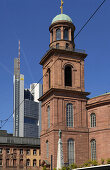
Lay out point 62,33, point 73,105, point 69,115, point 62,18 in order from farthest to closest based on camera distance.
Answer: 1. point 62,18
2. point 62,33
3. point 73,105
4. point 69,115

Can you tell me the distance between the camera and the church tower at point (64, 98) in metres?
52.3

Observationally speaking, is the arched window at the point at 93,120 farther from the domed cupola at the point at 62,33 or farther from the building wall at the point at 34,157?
the building wall at the point at 34,157

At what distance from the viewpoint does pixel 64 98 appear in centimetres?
5422

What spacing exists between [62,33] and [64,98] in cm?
1289

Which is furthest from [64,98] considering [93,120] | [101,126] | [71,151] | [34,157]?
[34,157]

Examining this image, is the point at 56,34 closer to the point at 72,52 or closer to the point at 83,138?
the point at 72,52

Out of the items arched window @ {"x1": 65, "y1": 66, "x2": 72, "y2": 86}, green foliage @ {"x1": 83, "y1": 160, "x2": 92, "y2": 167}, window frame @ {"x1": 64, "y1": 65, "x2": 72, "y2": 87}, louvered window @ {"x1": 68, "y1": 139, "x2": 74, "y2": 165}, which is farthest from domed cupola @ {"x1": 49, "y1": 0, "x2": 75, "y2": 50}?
green foliage @ {"x1": 83, "y1": 160, "x2": 92, "y2": 167}

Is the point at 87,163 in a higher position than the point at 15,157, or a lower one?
higher

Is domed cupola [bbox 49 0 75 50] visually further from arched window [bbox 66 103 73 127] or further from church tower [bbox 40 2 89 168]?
arched window [bbox 66 103 73 127]

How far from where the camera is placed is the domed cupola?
193ft

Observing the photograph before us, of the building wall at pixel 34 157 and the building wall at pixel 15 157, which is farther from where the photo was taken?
the building wall at pixel 34 157

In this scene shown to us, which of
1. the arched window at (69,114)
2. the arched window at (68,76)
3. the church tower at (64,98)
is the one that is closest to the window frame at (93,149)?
the church tower at (64,98)

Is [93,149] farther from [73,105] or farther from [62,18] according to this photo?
[62,18]

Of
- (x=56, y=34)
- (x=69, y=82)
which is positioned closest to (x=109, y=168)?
(x=69, y=82)
